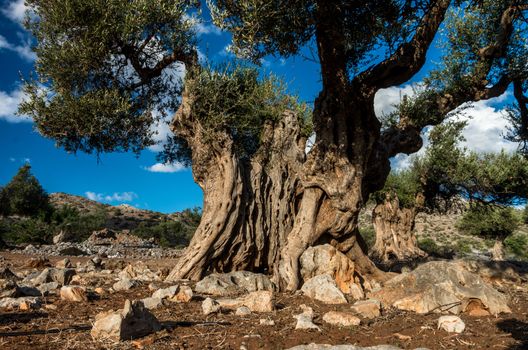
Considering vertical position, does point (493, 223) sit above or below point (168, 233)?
below

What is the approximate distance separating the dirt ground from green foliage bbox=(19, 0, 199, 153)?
652 cm

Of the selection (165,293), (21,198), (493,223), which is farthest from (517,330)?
(21,198)

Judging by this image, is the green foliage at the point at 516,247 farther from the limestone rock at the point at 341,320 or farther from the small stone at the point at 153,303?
the small stone at the point at 153,303

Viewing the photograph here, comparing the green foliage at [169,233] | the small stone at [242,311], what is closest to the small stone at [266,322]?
the small stone at [242,311]

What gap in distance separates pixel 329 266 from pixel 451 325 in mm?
4242

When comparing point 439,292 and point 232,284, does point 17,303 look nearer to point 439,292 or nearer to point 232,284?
point 232,284

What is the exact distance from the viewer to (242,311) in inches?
236

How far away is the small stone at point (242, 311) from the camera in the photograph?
593 centimetres

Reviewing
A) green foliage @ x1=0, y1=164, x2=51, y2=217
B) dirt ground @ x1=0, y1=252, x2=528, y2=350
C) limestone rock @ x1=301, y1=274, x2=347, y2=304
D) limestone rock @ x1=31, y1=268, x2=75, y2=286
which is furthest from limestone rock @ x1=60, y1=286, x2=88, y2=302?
green foliage @ x1=0, y1=164, x2=51, y2=217

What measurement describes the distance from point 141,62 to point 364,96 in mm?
7031

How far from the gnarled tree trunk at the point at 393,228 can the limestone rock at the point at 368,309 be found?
851 inches

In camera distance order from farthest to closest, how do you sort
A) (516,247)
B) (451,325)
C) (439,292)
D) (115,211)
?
(115,211), (516,247), (439,292), (451,325)

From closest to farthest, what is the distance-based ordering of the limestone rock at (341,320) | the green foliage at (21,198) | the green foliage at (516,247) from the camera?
the limestone rock at (341,320), the green foliage at (21,198), the green foliage at (516,247)

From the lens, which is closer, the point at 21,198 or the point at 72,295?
the point at 72,295
